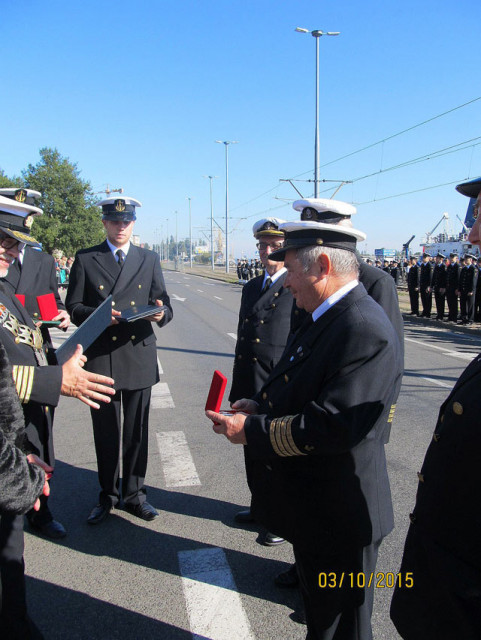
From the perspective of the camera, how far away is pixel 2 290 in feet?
8.86

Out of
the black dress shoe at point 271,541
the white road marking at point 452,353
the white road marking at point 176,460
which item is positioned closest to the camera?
the black dress shoe at point 271,541

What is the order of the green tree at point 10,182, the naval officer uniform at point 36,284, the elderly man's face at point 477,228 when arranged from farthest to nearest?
1. the green tree at point 10,182
2. the naval officer uniform at point 36,284
3. the elderly man's face at point 477,228

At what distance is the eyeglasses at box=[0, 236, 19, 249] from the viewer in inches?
96.1

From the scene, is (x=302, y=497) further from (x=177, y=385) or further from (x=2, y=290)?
(x=177, y=385)

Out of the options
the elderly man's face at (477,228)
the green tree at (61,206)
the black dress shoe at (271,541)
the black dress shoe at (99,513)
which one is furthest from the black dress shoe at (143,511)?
the green tree at (61,206)

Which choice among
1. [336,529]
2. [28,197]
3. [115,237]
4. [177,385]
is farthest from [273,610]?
[177,385]

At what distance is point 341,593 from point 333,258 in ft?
4.23

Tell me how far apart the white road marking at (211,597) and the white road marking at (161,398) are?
3.44 m

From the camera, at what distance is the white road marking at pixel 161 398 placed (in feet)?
Answer: 21.6

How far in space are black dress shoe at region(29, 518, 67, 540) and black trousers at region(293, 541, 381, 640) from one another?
2.11m

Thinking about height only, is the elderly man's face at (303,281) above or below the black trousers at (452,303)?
above

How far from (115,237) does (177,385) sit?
4307mm

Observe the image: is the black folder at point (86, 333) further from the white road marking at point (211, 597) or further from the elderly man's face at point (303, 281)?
the white road marking at point (211, 597)

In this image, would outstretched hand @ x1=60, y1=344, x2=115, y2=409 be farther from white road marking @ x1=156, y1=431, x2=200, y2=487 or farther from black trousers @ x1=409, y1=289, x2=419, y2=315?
black trousers @ x1=409, y1=289, x2=419, y2=315
